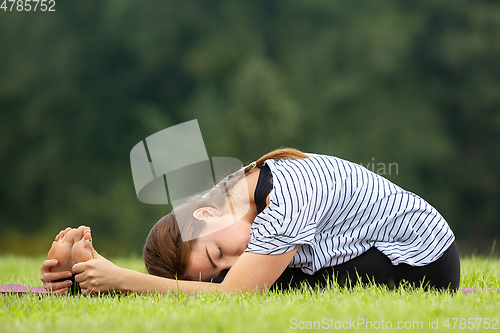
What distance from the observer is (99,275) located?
2049 mm

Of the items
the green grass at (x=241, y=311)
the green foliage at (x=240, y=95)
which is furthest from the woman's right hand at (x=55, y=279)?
the green foliage at (x=240, y=95)

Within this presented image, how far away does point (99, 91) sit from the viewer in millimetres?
13188

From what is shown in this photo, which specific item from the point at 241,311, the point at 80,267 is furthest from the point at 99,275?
the point at 241,311

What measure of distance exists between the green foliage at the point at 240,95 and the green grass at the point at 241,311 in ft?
31.1

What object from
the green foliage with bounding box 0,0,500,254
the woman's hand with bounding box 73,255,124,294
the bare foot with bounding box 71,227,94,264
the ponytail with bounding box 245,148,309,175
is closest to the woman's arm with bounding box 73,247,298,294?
the woman's hand with bounding box 73,255,124,294

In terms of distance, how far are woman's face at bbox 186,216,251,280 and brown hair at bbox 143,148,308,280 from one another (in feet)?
0.13

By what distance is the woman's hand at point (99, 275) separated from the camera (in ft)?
6.72

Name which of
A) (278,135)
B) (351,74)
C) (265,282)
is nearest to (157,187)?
(265,282)

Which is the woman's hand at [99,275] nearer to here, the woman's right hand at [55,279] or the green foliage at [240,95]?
the woman's right hand at [55,279]

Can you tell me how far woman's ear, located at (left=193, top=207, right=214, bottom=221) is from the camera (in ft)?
7.50

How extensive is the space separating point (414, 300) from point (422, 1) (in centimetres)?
1236

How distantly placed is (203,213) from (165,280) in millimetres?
374

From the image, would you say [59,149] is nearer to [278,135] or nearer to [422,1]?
[278,135]

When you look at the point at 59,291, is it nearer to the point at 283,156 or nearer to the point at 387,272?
the point at 283,156
